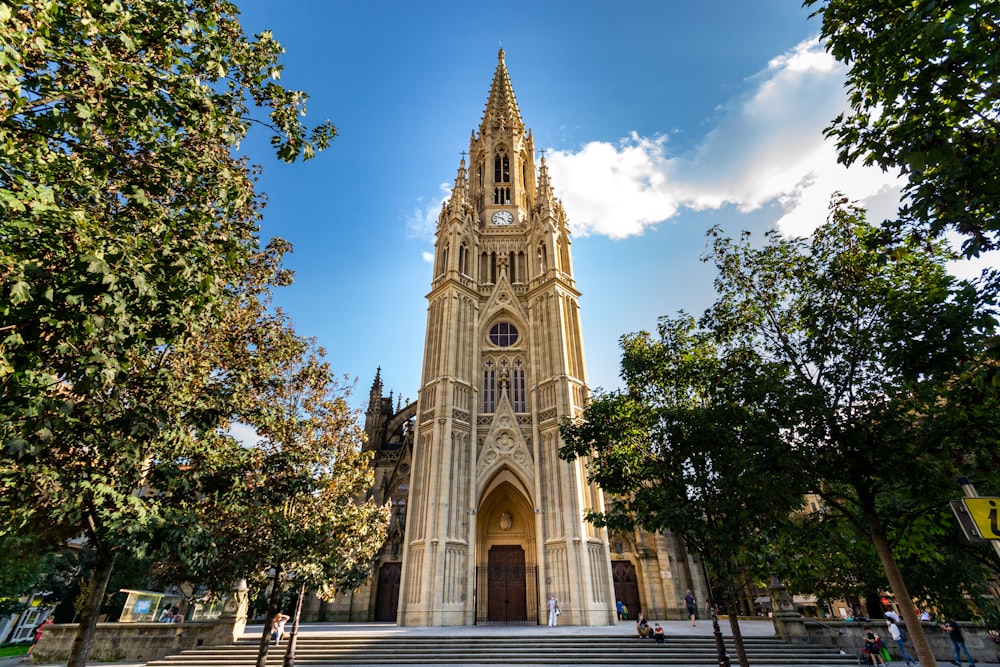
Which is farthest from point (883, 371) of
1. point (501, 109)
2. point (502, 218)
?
point (501, 109)

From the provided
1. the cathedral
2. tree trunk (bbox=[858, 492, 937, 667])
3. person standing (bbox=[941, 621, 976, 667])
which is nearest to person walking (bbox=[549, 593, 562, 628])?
the cathedral

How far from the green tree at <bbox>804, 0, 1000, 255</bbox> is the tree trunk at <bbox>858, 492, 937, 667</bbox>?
171 inches

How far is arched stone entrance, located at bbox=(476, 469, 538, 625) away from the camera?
22797mm

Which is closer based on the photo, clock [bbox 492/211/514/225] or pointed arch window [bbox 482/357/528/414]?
pointed arch window [bbox 482/357/528/414]

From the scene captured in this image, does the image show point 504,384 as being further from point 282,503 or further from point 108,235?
point 108,235

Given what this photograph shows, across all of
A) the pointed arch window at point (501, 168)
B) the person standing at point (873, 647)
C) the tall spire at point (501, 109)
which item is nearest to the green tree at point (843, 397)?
the person standing at point (873, 647)

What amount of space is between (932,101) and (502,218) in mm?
29452

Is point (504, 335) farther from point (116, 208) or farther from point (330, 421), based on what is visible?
point (116, 208)

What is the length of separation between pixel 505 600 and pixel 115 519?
19981 millimetres

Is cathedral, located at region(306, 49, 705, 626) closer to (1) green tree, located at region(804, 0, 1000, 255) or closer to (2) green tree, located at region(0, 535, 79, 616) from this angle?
(2) green tree, located at region(0, 535, 79, 616)

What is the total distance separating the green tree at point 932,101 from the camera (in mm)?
4516

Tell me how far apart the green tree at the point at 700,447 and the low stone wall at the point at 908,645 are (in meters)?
5.21

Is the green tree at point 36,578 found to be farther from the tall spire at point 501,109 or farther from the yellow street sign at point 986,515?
the tall spire at point 501,109

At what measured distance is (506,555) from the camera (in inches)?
956
